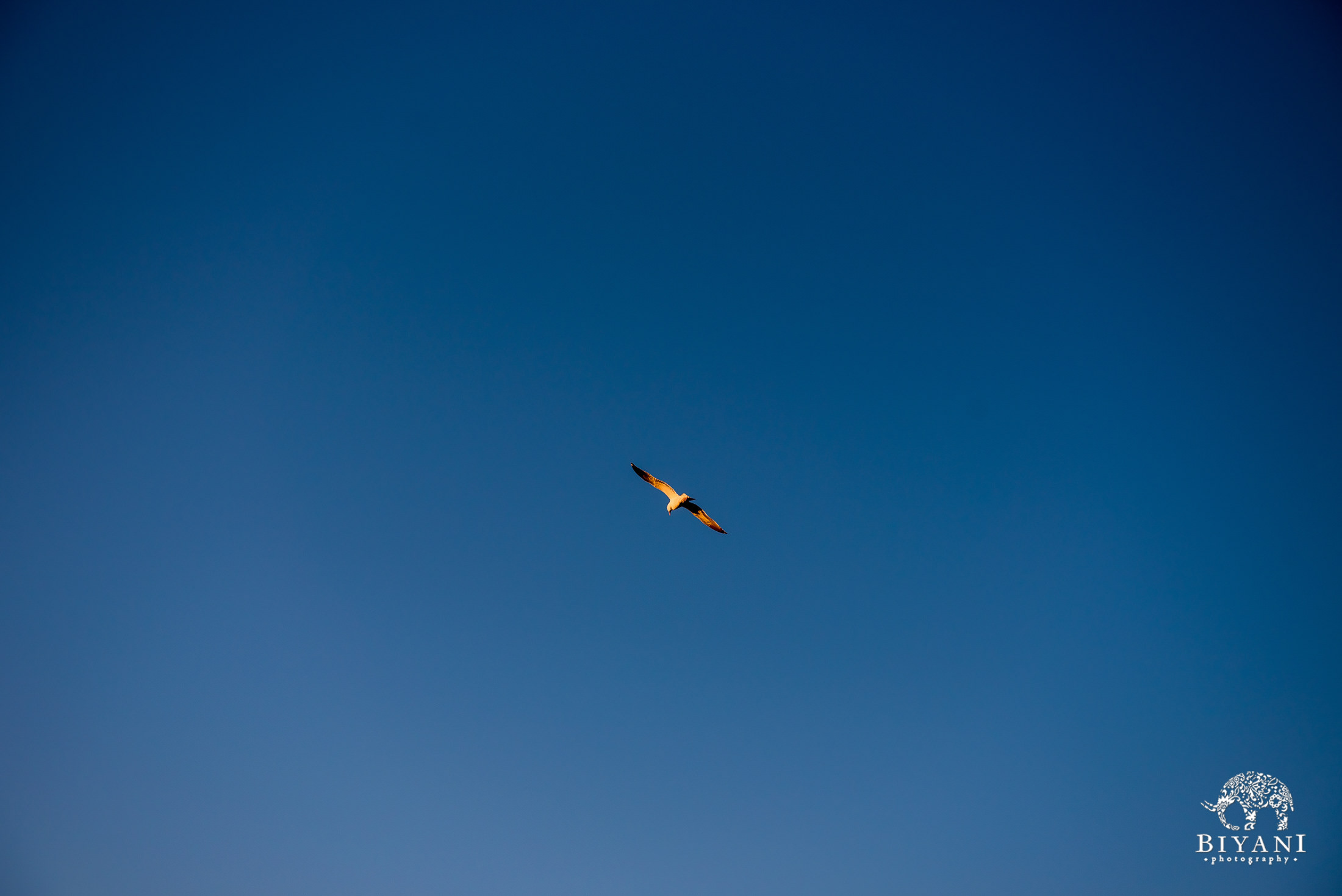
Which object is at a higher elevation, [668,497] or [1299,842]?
[668,497]

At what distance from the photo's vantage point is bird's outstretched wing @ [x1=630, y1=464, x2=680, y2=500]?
16438 mm

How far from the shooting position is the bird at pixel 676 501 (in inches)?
620

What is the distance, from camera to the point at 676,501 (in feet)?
51.8

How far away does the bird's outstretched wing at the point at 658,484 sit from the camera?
16.4 metres

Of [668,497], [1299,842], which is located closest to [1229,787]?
[1299,842]

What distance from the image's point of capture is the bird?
620 inches

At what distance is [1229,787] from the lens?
2684 cm

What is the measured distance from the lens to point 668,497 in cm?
1658

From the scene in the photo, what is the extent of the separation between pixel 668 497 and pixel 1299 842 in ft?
103

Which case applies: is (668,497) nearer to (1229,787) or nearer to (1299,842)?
(1229,787)

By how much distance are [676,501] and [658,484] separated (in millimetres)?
1331

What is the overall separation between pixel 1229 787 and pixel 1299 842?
346 cm

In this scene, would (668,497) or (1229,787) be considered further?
(1229,787)

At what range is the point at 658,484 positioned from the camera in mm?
16984
